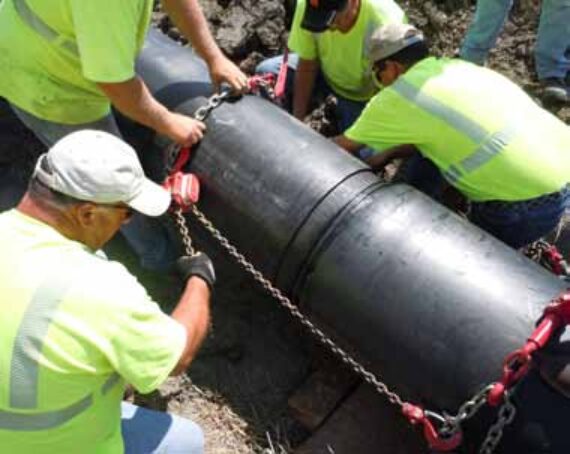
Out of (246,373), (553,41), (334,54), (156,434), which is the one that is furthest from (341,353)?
(553,41)

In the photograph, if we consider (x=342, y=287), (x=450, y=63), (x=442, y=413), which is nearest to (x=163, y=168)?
(x=342, y=287)

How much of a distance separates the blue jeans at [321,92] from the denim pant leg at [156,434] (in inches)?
90.6

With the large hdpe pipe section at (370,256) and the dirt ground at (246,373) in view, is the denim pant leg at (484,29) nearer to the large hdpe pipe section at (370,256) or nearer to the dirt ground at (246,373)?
the dirt ground at (246,373)

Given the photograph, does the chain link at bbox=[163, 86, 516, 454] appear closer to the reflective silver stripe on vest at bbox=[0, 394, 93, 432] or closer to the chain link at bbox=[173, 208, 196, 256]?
the chain link at bbox=[173, 208, 196, 256]

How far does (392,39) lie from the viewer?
144 inches

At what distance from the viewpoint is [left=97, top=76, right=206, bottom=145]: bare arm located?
307 centimetres

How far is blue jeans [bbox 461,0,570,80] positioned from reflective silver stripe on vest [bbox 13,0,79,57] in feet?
9.41

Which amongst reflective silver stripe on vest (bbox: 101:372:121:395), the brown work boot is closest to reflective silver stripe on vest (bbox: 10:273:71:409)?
reflective silver stripe on vest (bbox: 101:372:121:395)

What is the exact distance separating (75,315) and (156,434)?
941mm

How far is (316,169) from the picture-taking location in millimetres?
3342

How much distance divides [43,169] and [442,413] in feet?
5.59

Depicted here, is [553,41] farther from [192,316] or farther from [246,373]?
[192,316]

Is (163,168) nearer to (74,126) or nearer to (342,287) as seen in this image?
(74,126)

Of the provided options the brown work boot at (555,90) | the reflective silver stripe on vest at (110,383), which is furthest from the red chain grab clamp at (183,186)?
the brown work boot at (555,90)
